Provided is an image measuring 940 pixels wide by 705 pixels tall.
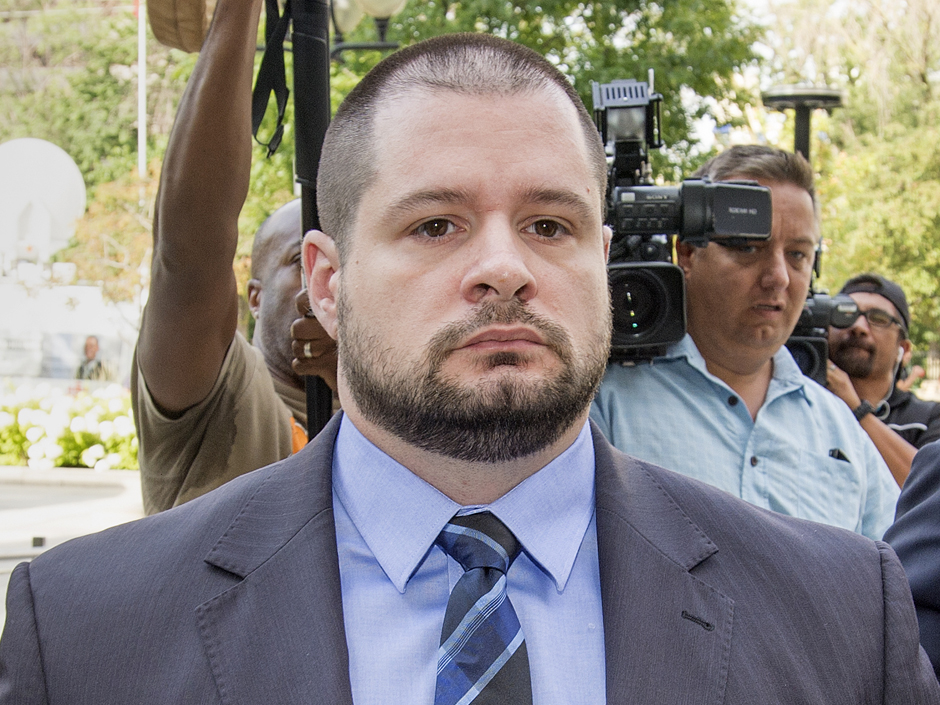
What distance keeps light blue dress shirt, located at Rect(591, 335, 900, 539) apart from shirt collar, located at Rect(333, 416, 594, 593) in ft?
4.04

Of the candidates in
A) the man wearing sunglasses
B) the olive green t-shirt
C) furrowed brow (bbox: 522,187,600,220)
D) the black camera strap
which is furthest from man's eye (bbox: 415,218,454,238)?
the man wearing sunglasses

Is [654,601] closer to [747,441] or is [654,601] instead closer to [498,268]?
[498,268]

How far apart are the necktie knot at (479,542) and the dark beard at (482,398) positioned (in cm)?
10

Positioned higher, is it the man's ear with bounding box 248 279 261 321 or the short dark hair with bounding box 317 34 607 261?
the short dark hair with bounding box 317 34 607 261

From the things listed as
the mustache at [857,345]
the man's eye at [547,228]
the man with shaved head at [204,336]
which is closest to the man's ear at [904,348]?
the mustache at [857,345]

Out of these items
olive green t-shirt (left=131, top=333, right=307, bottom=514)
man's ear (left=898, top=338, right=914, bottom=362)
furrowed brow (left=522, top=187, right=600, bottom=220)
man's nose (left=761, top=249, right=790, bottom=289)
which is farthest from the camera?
man's ear (left=898, top=338, right=914, bottom=362)

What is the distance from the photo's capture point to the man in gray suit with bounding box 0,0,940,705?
4.96ft

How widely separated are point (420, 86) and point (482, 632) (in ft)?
2.82

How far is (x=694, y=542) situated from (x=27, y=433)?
37.3 feet

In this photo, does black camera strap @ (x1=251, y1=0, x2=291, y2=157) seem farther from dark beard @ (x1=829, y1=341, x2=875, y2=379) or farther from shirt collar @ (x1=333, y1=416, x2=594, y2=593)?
dark beard @ (x1=829, y1=341, x2=875, y2=379)

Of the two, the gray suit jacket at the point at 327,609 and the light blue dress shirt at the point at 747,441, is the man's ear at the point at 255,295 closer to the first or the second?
the light blue dress shirt at the point at 747,441

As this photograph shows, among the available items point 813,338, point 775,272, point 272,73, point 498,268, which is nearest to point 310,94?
point 272,73

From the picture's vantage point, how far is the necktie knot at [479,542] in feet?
5.26

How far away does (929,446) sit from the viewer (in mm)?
2053
